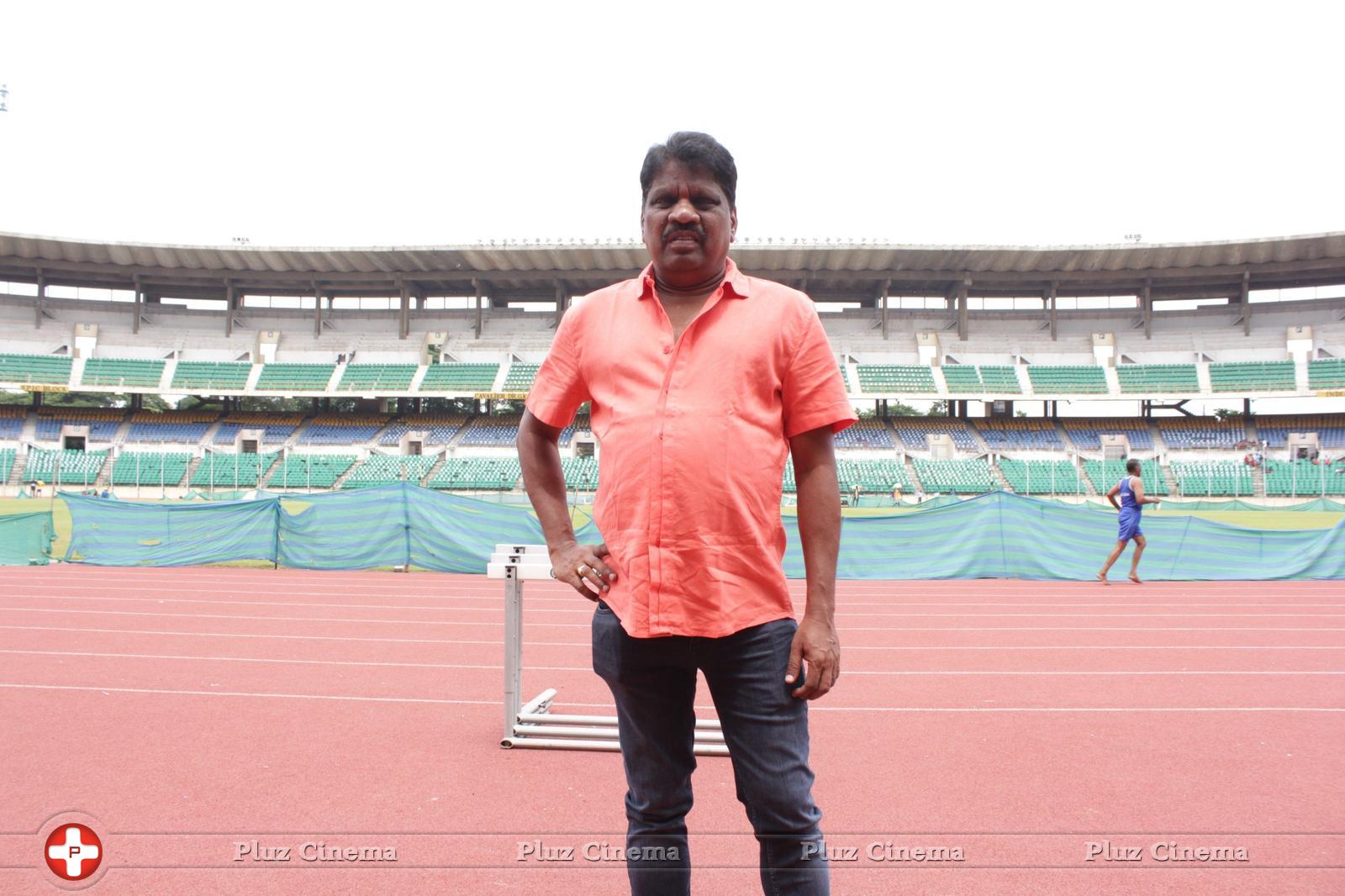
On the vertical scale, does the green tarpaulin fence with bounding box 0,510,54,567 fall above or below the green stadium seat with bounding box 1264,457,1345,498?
below

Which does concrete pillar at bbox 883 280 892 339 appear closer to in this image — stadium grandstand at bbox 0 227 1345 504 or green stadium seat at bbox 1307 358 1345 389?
stadium grandstand at bbox 0 227 1345 504

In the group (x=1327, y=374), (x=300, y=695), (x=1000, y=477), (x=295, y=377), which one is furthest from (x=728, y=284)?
(x=1327, y=374)

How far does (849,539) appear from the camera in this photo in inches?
491

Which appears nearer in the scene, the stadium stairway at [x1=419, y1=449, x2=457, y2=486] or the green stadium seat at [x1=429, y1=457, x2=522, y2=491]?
the green stadium seat at [x1=429, y1=457, x2=522, y2=491]

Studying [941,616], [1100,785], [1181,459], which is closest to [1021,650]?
[941,616]

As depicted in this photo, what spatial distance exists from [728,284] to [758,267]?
123 feet

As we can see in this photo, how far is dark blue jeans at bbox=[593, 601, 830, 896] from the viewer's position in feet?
5.56

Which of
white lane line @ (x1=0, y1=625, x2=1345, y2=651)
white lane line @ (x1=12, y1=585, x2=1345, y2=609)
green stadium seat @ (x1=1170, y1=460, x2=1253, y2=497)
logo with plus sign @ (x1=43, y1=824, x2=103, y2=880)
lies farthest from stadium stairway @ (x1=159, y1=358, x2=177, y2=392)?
green stadium seat @ (x1=1170, y1=460, x2=1253, y2=497)

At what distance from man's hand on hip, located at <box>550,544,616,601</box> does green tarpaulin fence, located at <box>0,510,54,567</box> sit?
49.4ft

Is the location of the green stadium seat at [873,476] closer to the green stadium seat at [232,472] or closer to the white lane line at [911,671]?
the green stadium seat at [232,472]

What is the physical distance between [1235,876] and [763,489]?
8.05 ft

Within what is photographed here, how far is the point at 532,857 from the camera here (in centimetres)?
287

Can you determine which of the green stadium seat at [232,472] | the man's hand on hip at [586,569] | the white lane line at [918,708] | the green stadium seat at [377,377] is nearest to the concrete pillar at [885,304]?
the green stadium seat at [377,377]

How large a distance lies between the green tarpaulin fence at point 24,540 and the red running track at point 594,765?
7.10 m
